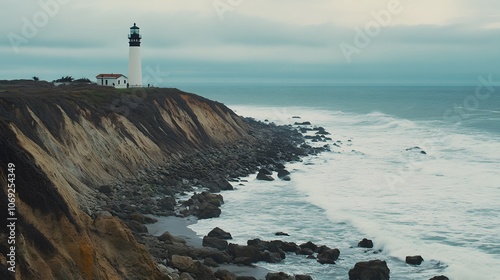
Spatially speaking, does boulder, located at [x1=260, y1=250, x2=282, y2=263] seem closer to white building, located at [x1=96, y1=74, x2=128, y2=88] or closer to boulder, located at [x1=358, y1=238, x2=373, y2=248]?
boulder, located at [x1=358, y1=238, x2=373, y2=248]

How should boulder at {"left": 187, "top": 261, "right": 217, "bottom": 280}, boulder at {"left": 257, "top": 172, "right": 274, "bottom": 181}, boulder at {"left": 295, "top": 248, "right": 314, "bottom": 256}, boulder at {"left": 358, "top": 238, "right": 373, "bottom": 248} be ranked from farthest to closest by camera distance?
boulder at {"left": 257, "top": 172, "right": 274, "bottom": 181}
boulder at {"left": 358, "top": 238, "right": 373, "bottom": 248}
boulder at {"left": 295, "top": 248, "right": 314, "bottom": 256}
boulder at {"left": 187, "top": 261, "right": 217, "bottom": 280}

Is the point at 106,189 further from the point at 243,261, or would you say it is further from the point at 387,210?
the point at 387,210

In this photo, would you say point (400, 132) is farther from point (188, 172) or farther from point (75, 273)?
point (75, 273)

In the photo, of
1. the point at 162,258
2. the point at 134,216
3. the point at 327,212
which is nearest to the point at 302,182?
the point at 327,212

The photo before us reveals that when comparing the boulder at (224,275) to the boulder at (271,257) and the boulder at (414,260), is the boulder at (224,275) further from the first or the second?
the boulder at (414,260)

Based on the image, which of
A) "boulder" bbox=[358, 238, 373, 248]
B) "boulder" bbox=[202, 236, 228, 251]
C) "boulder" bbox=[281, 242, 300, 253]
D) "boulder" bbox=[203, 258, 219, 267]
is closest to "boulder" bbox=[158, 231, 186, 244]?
"boulder" bbox=[202, 236, 228, 251]

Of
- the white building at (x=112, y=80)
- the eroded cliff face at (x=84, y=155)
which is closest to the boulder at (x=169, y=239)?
the eroded cliff face at (x=84, y=155)
